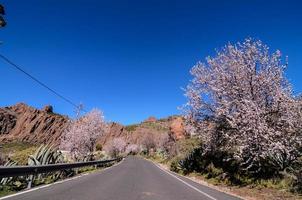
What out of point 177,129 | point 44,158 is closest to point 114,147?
point 177,129

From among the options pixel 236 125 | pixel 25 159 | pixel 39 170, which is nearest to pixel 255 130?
pixel 236 125

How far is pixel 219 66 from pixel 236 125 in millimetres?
4409

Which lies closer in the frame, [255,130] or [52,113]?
[255,130]

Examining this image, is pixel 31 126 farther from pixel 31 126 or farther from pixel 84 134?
pixel 84 134

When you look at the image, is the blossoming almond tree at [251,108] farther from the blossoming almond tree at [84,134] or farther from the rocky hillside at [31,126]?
the rocky hillside at [31,126]

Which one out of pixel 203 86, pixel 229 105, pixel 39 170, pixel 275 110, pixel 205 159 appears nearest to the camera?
pixel 39 170

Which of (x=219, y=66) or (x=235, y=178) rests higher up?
(x=219, y=66)

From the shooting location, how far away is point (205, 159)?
3064 centimetres

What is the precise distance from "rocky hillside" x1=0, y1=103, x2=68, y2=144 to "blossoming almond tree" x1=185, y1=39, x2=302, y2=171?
443 ft

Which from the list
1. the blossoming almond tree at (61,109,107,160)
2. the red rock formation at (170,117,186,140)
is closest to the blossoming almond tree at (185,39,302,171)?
the blossoming almond tree at (61,109,107,160)

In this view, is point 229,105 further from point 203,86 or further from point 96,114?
point 96,114

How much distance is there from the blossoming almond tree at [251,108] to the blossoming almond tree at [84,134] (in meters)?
25.0

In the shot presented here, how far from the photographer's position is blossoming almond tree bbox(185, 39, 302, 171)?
17.1 meters

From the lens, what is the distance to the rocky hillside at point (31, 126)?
154 metres
